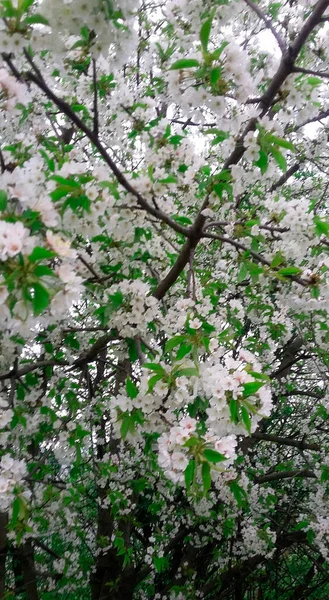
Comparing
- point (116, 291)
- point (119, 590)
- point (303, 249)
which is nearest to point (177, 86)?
point (116, 291)

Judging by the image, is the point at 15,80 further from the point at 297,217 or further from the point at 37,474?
the point at 37,474

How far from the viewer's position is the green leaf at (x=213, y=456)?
156 cm

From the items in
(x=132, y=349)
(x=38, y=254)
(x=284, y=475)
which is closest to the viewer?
(x=38, y=254)

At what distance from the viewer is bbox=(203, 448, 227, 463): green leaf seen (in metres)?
1.56

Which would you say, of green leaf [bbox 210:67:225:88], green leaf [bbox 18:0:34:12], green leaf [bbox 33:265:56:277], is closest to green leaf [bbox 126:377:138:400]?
green leaf [bbox 33:265:56:277]

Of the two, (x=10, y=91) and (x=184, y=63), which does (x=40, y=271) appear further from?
(x=184, y=63)

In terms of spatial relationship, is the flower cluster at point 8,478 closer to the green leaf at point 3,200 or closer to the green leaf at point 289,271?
the green leaf at point 3,200

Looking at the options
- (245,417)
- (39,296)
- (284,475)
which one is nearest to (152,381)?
(245,417)

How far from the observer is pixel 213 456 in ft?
5.13

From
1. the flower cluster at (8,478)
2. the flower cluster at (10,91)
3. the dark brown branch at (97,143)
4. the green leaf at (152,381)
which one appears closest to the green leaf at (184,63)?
the dark brown branch at (97,143)

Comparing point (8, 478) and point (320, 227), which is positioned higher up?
point (320, 227)

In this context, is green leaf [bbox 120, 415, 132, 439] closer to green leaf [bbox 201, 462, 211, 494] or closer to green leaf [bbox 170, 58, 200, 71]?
green leaf [bbox 201, 462, 211, 494]

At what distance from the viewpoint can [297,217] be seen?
8.68 feet

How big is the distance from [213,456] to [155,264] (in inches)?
72.0
